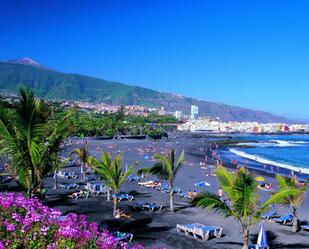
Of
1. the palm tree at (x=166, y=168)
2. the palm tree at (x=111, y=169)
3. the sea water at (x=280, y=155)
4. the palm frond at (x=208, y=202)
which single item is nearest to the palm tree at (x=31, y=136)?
the palm frond at (x=208, y=202)

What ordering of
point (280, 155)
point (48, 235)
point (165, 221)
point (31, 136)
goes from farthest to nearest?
point (280, 155) < point (165, 221) < point (31, 136) < point (48, 235)

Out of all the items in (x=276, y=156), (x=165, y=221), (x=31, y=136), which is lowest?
(x=276, y=156)

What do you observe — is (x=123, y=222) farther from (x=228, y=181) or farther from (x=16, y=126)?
(x=16, y=126)

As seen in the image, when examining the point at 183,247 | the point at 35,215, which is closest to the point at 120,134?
the point at 183,247

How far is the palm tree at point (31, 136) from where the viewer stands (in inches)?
344

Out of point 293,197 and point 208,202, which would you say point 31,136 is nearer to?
point 208,202

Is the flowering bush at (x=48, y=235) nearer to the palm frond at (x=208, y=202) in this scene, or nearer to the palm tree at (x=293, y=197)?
the palm frond at (x=208, y=202)

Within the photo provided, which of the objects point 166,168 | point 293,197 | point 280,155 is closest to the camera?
point 293,197

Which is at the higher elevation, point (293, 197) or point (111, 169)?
point (111, 169)

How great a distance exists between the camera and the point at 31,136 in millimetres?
8914

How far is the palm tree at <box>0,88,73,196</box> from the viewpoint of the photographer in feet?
28.7

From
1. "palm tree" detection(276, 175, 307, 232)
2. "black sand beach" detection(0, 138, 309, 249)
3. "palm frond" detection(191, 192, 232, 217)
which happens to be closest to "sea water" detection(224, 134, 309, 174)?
"black sand beach" detection(0, 138, 309, 249)

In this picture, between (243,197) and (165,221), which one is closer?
(243,197)

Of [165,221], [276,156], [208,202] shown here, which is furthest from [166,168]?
[276,156]
